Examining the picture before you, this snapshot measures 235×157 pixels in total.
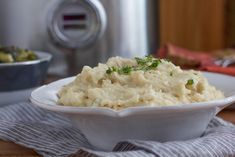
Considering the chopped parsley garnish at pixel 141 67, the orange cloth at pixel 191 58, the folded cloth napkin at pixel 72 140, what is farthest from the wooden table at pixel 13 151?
the orange cloth at pixel 191 58

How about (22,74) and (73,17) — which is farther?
(73,17)

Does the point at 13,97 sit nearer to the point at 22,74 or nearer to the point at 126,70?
the point at 22,74

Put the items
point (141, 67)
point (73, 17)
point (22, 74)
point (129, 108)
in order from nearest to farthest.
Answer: point (129, 108) < point (141, 67) < point (22, 74) < point (73, 17)

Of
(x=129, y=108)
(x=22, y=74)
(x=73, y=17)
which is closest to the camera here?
(x=129, y=108)

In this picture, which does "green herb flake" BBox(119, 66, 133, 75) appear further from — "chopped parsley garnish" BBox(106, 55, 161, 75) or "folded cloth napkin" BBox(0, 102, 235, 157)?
"folded cloth napkin" BBox(0, 102, 235, 157)

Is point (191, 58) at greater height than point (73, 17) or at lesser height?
lesser

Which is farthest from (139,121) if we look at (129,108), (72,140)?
(72,140)

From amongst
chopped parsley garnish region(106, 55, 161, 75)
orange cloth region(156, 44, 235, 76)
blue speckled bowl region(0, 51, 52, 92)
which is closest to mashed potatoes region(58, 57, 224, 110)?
chopped parsley garnish region(106, 55, 161, 75)

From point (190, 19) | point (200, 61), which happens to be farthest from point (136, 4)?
point (190, 19)
